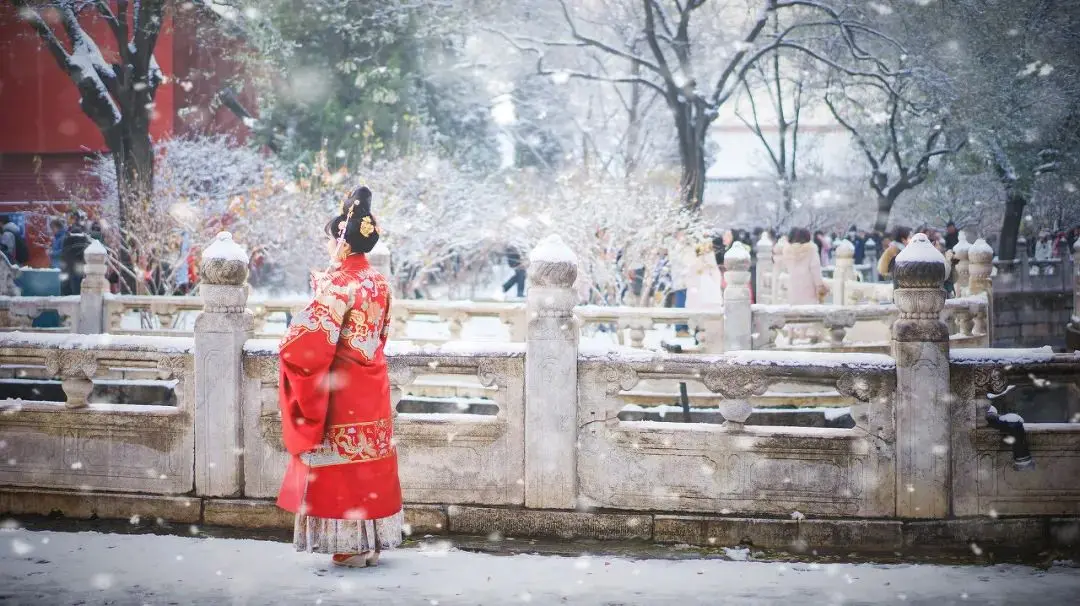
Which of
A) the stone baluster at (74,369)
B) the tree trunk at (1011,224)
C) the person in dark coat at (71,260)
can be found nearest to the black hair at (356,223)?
the stone baluster at (74,369)

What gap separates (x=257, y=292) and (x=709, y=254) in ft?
47.5

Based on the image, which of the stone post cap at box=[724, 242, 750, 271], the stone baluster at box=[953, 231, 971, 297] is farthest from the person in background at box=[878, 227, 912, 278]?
the stone post cap at box=[724, 242, 750, 271]

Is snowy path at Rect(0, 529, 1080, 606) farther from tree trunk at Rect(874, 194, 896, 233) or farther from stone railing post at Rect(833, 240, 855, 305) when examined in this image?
tree trunk at Rect(874, 194, 896, 233)

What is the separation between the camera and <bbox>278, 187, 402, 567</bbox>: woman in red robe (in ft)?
15.2

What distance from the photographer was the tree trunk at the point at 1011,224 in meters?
24.7

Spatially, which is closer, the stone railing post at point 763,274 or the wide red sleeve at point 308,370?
the wide red sleeve at point 308,370

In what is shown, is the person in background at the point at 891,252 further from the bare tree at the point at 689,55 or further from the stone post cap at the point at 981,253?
the bare tree at the point at 689,55

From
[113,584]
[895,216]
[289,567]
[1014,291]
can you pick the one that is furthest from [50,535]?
[895,216]

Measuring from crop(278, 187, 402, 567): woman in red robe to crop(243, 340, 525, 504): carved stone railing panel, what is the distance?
63cm

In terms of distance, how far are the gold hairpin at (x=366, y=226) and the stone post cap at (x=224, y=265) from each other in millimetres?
984

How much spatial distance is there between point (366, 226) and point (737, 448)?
88.0 inches

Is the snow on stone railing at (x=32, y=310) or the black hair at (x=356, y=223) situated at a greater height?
the black hair at (x=356, y=223)

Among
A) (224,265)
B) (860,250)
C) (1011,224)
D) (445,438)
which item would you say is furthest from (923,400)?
(1011,224)

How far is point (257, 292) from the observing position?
24.7m
